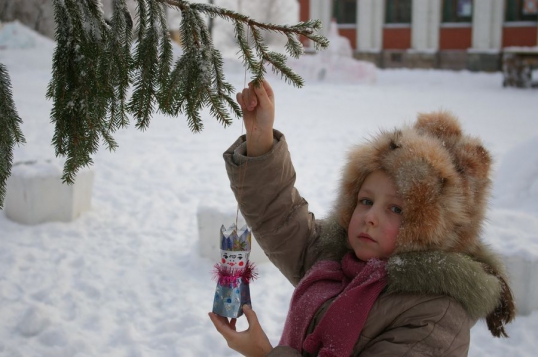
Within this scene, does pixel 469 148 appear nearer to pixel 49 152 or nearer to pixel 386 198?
pixel 386 198

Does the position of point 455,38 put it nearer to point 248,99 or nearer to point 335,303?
point 248,99

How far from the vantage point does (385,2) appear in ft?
84.3

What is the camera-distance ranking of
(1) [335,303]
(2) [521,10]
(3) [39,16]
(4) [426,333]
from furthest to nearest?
1. (2) [521,10]
2. (3) [39,16]
3. (1) [335,303]
4. (4) [426,333]

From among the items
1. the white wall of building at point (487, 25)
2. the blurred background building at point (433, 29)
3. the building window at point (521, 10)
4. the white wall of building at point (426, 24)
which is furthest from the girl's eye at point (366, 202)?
the building window at point (521, 10)

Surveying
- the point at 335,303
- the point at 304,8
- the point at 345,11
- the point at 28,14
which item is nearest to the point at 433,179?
the point at 335,303

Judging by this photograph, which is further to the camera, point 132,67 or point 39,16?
point 39,16

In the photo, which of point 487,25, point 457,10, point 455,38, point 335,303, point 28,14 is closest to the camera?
point 335,303

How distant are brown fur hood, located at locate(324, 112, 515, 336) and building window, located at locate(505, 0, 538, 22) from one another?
2455 cm

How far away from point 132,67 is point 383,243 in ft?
3.43

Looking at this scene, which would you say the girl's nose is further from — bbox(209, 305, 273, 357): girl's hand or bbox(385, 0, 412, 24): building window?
bbox(385, 0, 412, 24): building window

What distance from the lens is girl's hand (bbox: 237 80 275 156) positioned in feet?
6.45

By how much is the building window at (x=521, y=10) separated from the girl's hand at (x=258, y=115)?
2482 centimetres

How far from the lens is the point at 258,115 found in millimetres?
1991

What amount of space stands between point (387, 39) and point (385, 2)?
165cm
